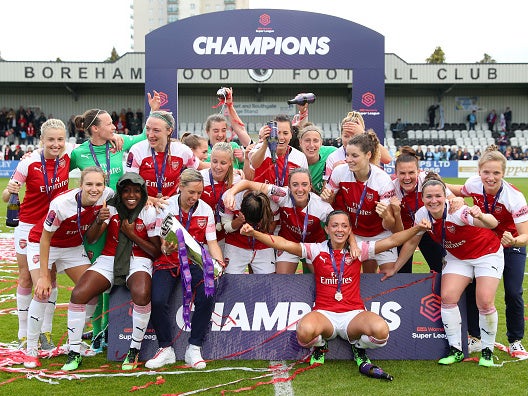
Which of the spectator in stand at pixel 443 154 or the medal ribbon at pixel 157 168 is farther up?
the spectator in stand at pixel 443 154

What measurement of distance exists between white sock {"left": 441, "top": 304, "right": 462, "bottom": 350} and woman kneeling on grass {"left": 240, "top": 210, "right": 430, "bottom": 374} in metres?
0.59

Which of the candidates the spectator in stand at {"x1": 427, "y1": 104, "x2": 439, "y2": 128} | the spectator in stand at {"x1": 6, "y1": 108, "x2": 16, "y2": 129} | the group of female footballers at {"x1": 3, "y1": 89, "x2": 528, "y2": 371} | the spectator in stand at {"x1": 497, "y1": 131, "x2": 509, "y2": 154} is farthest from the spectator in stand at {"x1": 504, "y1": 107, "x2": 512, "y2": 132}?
the group of female footballers at {"x1": 3, "y1": 89, "x2": 528, "y2": 371}

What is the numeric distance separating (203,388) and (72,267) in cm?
159

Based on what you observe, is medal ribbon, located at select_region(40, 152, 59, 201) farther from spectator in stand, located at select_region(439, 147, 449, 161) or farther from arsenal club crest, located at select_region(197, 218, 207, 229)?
spectator in stand, located at select_region(439, 147, 449, 161)

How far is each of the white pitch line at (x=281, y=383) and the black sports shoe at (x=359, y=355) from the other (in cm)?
56

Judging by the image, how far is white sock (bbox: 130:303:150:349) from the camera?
4629mm

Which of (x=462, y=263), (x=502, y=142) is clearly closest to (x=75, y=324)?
(x=462, y=263)

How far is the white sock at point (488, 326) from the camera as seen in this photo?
15.3 ft

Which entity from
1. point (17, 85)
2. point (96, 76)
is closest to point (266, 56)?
point (96, 76)

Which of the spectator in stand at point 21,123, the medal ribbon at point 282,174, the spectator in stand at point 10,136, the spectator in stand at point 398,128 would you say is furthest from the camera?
the spectator in stand at point 398,128

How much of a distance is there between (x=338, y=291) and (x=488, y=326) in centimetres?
120

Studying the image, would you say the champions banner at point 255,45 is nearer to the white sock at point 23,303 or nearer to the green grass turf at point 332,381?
the white sock at point 23,303

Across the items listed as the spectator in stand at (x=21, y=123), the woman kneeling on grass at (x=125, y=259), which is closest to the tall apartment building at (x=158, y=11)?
the spectator in stand at (x=21, y=123)

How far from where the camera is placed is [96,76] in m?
32.2
